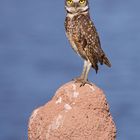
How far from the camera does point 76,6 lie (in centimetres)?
816

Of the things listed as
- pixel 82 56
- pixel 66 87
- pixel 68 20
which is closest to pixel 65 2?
pixel 68 20

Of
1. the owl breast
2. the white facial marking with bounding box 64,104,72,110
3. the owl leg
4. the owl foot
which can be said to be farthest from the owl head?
the white facial marking with bounding box 64,104,72,110

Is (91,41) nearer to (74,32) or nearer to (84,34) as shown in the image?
(84,34)

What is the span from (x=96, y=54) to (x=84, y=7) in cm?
72

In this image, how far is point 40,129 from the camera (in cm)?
729

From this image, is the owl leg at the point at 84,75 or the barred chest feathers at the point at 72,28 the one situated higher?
the barred chest feathers at the point at 72,28

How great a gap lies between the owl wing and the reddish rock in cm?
75

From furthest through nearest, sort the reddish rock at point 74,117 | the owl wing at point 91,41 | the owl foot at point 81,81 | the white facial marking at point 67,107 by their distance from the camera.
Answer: the owl wing at point 91,41, the owl foot at point 81,81, the white facial marking at point 67,107, the reddish rock at point 74,117

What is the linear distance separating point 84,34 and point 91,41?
5.8 inches

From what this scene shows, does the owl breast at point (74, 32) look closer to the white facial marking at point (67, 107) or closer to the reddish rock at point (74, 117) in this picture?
the reddish rock at point (74, 117)

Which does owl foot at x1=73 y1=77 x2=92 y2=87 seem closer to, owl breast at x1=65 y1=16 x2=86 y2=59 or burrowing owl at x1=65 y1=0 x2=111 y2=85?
burrowing owl at x1=65 y1=0 x2=111 y2=85

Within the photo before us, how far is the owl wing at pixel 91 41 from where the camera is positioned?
8.10 metres

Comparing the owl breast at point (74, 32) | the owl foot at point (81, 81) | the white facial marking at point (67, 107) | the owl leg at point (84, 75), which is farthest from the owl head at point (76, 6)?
the white facial marking at point (67, 107)

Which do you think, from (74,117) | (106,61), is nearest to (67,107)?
(74,117)
